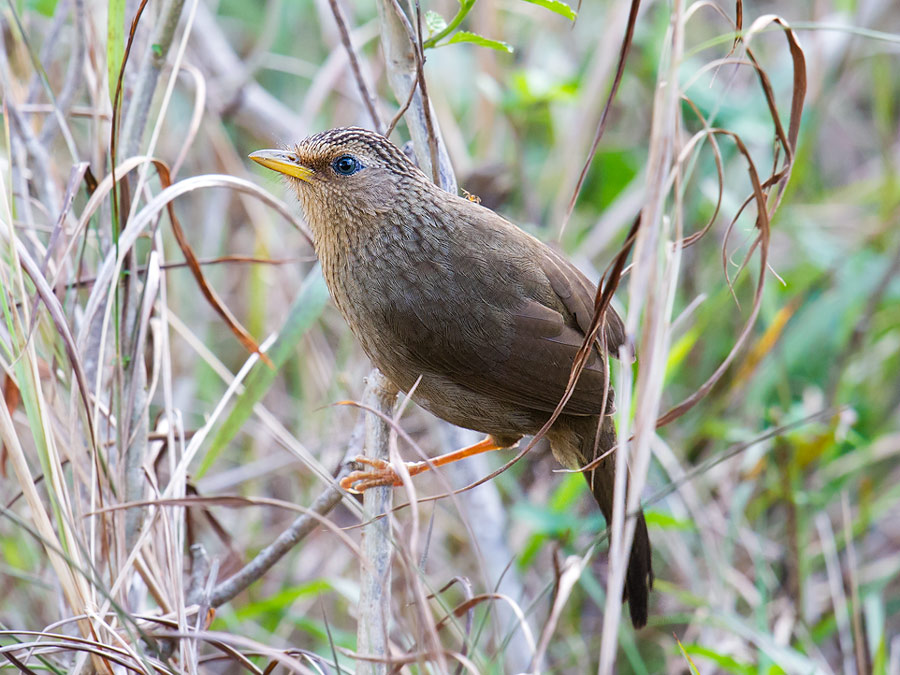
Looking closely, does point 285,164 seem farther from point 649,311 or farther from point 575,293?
point 649,311

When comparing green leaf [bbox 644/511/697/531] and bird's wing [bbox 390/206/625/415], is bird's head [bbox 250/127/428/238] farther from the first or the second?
green leaf [bbox 644/511/697/531]

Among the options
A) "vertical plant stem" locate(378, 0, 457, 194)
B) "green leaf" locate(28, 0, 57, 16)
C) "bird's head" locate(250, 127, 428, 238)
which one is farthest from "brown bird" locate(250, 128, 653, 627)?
"green leaf" locate(28, 0, 57, 16)

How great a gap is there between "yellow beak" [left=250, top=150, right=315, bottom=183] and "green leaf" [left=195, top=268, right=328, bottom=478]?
33cm

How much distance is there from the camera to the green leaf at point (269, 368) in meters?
2.48

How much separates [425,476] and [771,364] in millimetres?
1614

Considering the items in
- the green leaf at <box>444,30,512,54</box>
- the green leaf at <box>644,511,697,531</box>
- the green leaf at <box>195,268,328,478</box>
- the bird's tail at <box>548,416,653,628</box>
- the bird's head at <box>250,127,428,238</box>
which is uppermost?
the green leaf at <box>444,30,512,54</box>

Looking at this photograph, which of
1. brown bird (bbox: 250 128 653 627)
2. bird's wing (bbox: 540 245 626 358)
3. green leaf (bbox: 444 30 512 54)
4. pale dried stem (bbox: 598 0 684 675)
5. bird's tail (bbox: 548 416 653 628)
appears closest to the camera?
pale dried stem (bbox: 598 0 684 675)

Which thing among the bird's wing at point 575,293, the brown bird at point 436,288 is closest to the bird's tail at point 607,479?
the brown bird at point 436,288

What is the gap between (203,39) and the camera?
444 cm

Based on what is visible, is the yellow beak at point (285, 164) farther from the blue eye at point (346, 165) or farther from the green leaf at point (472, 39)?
the green leaf at point (472, 39)

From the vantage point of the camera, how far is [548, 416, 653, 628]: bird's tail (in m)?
2.70

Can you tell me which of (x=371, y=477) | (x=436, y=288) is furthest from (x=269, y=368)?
(x=436, y=288)

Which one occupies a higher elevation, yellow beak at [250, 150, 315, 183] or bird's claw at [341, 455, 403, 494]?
yellow beak at [250, 150, 315, 183]

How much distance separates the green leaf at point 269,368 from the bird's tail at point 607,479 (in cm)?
79
